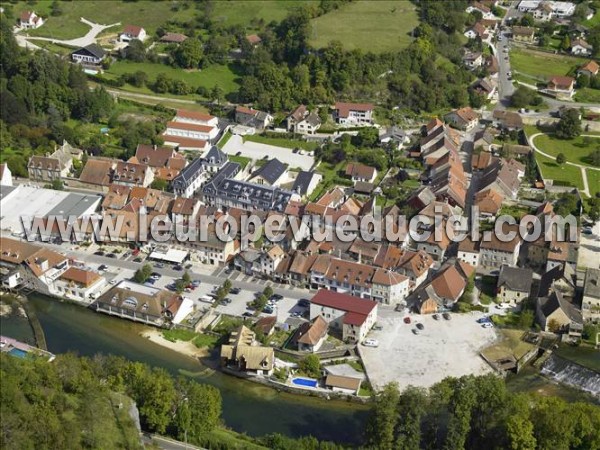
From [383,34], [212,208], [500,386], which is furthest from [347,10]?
[500,386]

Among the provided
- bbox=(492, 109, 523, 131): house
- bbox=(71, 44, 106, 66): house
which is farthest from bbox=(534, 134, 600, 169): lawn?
bbox=(71, 44, 106, 66): house

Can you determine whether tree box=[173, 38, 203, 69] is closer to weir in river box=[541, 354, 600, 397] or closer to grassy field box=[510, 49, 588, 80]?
grassy field box=[510, 49, 588, 80]

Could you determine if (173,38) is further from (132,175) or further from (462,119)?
(462,119)

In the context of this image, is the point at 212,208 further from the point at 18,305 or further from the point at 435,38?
the point at 435,38

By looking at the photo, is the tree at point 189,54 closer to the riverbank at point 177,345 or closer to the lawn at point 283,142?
the lawn at point 283,142

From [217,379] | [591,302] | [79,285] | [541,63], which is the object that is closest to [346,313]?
[217,379]

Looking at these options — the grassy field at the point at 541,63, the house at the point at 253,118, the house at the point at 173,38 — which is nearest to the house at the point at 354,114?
the house at the point at 253,118

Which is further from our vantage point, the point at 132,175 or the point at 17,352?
the point at 132,175
